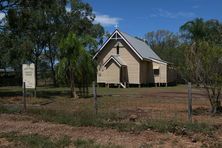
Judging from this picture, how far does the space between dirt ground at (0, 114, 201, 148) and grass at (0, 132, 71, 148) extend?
0.75 ft

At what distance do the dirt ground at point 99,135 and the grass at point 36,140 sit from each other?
0.23 m

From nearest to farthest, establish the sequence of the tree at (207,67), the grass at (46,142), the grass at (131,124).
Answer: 1. the grass at (46,142)
2. the grass at (131,124)
3. the tree at (207,67)

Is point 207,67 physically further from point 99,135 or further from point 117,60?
point 117,60

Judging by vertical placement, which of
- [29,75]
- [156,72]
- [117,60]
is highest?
[117,60]

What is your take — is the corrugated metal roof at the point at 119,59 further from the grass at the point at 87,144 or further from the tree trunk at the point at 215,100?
the grass at the point at 87,144

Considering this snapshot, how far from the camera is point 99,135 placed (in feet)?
34.9

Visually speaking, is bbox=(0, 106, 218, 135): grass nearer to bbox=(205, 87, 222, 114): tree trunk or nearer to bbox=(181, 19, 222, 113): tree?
bbox=(181, 19, 222, 113): tree

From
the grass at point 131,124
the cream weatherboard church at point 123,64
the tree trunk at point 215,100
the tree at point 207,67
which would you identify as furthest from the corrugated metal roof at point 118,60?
the grass at point 131,124

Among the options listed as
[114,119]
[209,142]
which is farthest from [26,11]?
[209,142]

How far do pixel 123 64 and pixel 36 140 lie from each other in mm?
38693

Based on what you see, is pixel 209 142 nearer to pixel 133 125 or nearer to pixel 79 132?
pixel 133 125

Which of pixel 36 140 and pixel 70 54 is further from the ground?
pixel 70 54

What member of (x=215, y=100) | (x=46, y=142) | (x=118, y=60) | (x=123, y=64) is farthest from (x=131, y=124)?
(x=123, y=64)

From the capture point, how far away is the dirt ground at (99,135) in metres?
9.60
